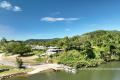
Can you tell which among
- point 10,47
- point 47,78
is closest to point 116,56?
point 47,78

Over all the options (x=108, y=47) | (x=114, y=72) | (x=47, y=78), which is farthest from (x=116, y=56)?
(x=47, y=78)

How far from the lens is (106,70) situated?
66.0m

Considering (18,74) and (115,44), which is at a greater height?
(115,44)

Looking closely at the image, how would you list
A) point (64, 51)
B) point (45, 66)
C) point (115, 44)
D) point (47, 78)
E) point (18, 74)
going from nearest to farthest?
1. point (47, 78)
2. point (18, 74)
3. point (45, 66)
4. point (64, 51)
5. point (115, 44)

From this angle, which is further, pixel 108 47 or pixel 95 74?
pixel 108 47

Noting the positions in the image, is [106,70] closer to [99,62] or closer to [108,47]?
[99,62]

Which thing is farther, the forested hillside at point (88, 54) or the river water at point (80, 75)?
the forested hillside at point (88, 54)

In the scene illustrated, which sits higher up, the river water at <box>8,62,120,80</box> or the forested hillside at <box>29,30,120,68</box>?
the forested hillside at <box>29,30,120,68</box>

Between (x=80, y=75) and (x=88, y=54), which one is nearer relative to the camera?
(x=80, y=75)

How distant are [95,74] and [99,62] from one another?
18.8 m

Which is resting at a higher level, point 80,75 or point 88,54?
point 88,54

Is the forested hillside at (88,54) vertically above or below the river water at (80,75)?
above

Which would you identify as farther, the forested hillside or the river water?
the forested hillside

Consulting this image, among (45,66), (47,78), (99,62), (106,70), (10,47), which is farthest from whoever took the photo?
(10,47)
